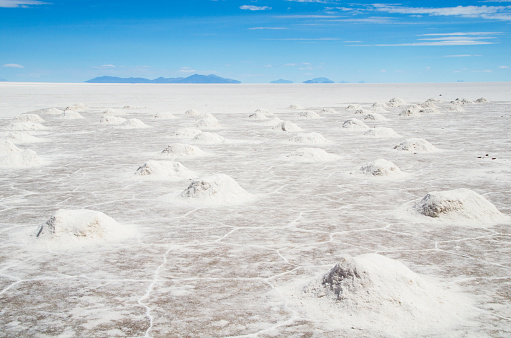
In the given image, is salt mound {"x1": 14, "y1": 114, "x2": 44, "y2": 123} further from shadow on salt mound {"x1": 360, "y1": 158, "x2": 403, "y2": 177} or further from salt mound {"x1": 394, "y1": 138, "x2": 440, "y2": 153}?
shadow on salt mound {"x1": 360, "y1": 158, "x2": 403, "y2": 177}

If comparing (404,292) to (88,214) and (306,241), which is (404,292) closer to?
(306,241)

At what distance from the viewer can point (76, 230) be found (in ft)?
14.6

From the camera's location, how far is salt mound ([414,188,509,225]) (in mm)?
5043

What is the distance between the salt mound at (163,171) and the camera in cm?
741

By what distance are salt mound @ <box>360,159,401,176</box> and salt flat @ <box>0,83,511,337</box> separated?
4 cm

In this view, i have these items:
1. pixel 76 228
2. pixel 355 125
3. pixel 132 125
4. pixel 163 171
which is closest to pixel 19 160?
pixel 163 171

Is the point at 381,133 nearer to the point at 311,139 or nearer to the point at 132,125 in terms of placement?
the point at 311,139

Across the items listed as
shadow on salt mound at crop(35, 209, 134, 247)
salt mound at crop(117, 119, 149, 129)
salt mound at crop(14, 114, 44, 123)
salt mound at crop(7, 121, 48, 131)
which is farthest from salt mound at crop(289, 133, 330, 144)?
salt mound at crop(14, 114, 44, 123)

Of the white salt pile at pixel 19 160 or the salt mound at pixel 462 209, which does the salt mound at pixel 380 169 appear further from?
the white salt pile at pixel 19 160

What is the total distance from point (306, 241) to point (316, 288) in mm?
1235

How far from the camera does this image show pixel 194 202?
5863mm

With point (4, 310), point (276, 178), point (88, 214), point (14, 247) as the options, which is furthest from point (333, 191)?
point (4, 310)

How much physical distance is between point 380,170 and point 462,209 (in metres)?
2.25

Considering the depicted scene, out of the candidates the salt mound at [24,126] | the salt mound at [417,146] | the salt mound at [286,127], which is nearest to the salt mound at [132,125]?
the salt mound at [24,126]
